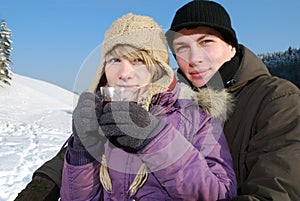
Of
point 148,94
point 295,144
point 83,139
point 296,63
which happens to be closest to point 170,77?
point 148,94

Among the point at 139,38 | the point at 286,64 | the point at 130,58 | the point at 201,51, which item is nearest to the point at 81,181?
the point at 130,58

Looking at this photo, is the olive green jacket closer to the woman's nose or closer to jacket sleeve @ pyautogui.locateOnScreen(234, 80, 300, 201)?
jacket sleeve @ pyautogui.locateOnScreen(234, 80, 300, 201)

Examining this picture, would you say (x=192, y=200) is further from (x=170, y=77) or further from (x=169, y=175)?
(x=170, y=77)

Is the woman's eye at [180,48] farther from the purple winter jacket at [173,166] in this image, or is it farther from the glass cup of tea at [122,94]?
the glass cup of tea at [122,94]

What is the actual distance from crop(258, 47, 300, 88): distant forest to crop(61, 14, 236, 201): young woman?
52559mm

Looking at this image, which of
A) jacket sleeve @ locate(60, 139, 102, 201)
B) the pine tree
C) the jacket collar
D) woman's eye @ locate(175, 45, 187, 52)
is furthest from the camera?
the pine tree

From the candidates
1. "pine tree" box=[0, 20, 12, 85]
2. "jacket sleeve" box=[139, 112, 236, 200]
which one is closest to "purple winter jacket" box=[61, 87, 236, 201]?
"jacket sleeve" box=[139, 112, 236, 200]

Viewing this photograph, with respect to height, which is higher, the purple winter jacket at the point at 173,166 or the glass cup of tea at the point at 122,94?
the glass cup of tea at the point at 122,94

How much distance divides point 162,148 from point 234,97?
714 millimetres

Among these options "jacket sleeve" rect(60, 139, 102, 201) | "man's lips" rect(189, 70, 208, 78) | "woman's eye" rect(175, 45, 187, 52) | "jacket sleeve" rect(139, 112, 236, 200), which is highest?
"woman's eye" rect(175, 45, 187, 52)

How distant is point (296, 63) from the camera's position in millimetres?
55188

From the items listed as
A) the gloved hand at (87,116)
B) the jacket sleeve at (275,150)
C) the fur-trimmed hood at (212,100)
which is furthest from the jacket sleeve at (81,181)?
the jacket sleeve at (275,150)

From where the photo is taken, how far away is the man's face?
1961mm

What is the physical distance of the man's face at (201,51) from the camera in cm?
196
